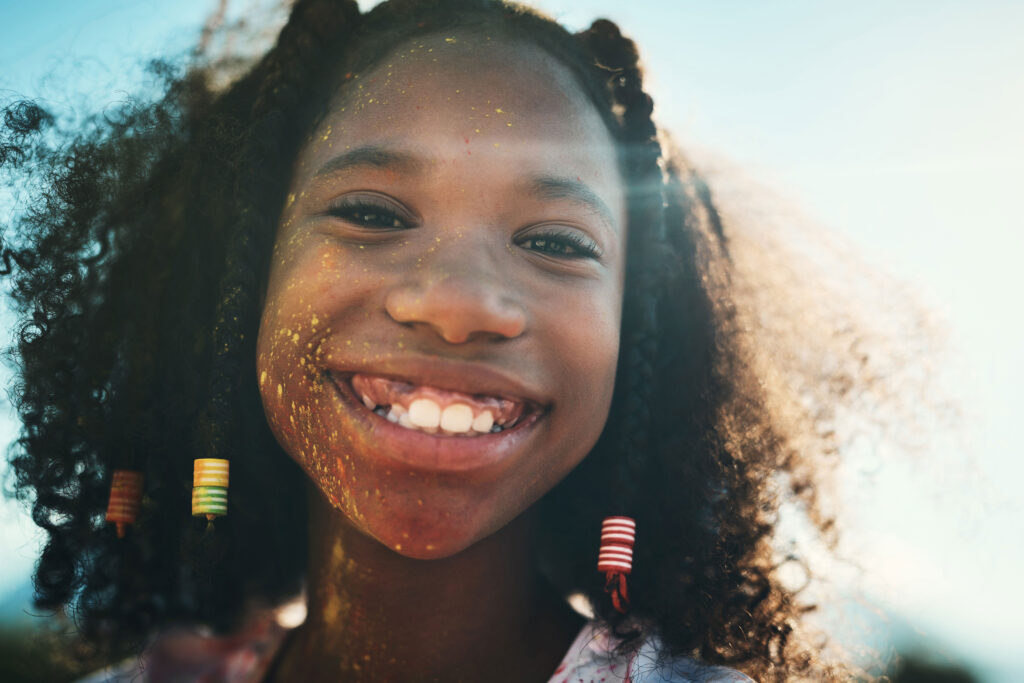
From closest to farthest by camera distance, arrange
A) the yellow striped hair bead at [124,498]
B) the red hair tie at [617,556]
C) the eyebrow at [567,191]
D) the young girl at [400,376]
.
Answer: the young girl at [400,376] < the eyebrow at [567,191] < the red hair tie at [617,556] < the yellow striped hair bead at [124,498]

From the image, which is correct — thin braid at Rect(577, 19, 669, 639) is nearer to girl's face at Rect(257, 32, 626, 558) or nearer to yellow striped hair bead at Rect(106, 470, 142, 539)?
girl's face at Rect(257, 32, 626, 558)

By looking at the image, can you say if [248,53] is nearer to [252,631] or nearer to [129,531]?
[129,531]

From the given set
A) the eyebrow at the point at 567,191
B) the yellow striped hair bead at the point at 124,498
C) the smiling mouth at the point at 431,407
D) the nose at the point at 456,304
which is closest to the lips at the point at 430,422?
the smiling mouth at the point at 431,407

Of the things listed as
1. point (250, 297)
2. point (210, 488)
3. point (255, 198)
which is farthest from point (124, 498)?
point (255, 198)

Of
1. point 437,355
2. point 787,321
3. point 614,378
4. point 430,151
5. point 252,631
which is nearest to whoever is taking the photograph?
point 437,355

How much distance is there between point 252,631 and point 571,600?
39.6 inches

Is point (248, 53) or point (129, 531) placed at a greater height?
point (248, 53)

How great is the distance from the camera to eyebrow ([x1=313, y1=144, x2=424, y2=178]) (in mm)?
1872

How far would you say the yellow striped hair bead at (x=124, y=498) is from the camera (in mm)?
2137

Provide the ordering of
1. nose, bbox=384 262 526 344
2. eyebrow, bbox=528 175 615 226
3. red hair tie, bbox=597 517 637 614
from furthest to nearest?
red hair tie, bbox=597 517 637 614 → eyebrow, bbox=528 175 615 226 → nose, bbox=384 262 526 344

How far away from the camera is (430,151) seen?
1.86m

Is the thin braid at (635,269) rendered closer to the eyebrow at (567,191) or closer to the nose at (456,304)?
the eyebrow at (567,191)

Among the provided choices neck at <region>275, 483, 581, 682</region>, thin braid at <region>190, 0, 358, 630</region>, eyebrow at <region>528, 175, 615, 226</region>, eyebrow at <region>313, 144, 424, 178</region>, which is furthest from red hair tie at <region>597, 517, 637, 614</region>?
eyebrow at <region>313, 144, 424, 178</region>

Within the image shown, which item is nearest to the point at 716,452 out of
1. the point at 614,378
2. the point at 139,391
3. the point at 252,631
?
the point at 614,378
